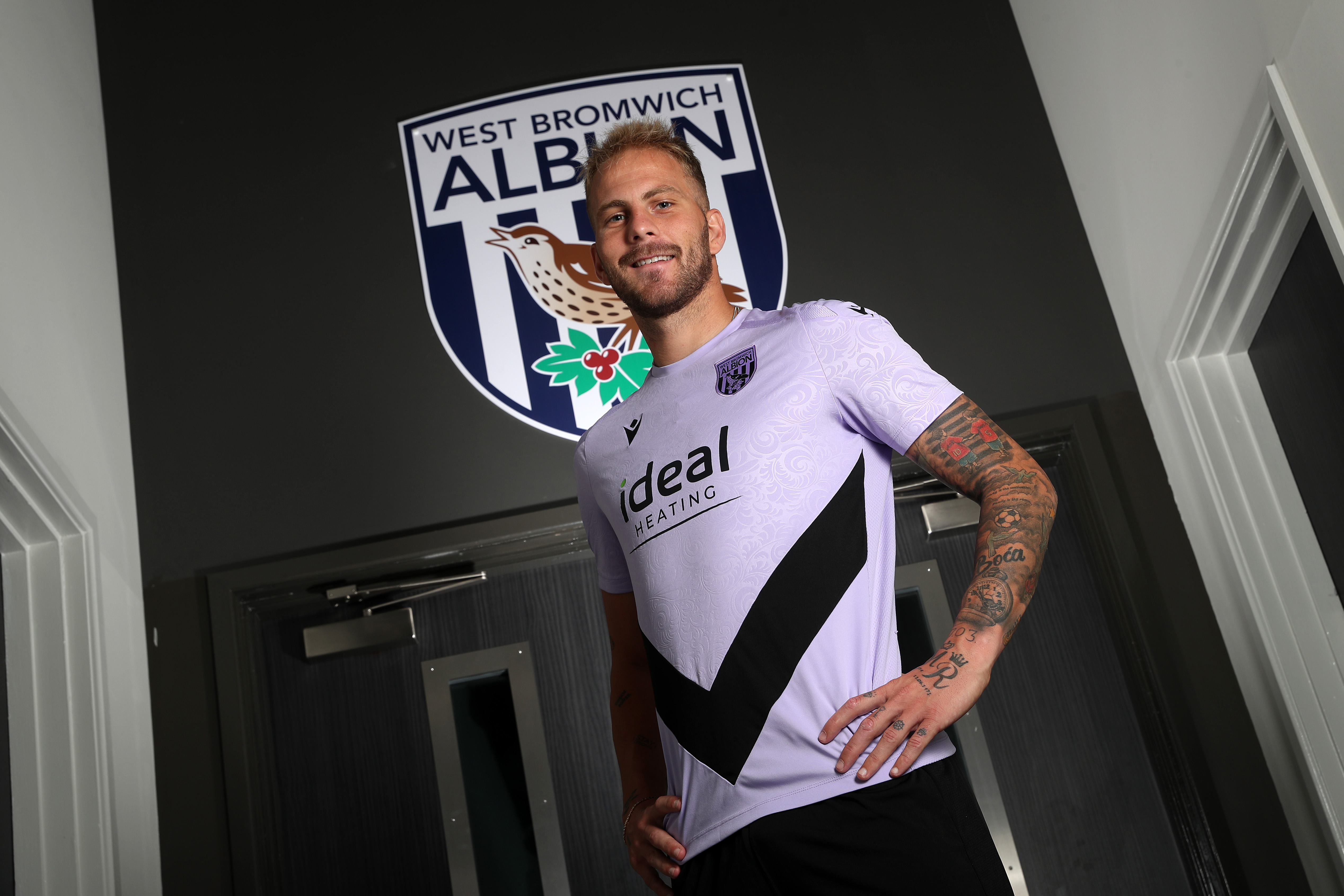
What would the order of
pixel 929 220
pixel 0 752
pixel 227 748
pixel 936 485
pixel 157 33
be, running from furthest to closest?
pixel 157 33 → pixel 929 220 → pixel 936 485 → pixel 227 748 → pixel 0 752

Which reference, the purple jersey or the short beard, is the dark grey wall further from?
the purple jersey

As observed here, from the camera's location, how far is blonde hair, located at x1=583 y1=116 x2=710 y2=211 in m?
1.43

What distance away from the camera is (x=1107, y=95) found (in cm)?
225

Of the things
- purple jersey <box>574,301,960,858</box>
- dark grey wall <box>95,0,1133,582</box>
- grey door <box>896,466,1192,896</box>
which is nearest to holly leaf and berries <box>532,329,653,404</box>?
dark grey wall <box>95,0,1133,582</box>

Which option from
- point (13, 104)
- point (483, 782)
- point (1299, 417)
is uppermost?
point (13, 104)

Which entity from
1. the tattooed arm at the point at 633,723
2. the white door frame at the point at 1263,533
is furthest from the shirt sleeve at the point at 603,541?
the white door frame at the point at 1263,533

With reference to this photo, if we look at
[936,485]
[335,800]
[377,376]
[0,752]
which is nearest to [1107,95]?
[936,485]

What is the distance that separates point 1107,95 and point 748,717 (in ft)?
5.77

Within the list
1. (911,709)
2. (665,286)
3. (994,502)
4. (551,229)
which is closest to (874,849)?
(911,709)

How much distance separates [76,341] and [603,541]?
1429mm

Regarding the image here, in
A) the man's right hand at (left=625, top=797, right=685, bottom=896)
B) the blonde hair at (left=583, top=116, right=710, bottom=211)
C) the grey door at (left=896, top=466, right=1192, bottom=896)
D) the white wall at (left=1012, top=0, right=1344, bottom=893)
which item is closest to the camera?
the man's right hand at (left=625, top=797, right=685, bottom=896)

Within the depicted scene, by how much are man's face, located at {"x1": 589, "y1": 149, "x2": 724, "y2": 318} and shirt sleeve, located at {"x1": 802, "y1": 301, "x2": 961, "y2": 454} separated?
0.21 m

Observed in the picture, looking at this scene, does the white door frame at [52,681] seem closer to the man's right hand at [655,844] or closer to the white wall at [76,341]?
the white wall at [76,341]

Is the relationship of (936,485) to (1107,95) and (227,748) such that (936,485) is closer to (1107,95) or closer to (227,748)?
(1107,95)
